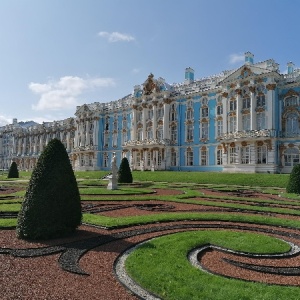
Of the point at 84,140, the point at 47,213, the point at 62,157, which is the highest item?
the point at 84,140

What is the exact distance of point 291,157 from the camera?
43.1m

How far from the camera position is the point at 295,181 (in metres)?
25.1

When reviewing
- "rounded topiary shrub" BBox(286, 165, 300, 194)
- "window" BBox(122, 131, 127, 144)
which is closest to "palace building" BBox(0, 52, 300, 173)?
"window" BBox(122, 131, 127, 144)

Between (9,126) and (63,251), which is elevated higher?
(9,126)

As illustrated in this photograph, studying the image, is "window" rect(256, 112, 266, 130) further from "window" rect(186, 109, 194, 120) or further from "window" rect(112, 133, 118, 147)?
"window" rect(112, 133, 118, 147)

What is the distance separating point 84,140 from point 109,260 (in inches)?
2672

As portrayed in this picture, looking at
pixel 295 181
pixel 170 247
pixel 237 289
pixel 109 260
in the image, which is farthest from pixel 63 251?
pixel 295 181

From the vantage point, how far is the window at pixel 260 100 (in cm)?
4447

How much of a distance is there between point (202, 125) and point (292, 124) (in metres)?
15.0

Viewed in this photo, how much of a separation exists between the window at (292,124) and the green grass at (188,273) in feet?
122

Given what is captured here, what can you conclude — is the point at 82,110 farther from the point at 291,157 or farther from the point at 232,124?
the point at 291,157

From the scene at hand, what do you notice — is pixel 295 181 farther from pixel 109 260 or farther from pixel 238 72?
pixel 238 72

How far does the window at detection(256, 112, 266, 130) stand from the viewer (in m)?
44.4

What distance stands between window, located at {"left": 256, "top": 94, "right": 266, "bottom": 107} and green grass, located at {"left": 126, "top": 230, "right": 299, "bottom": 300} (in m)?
37.8
